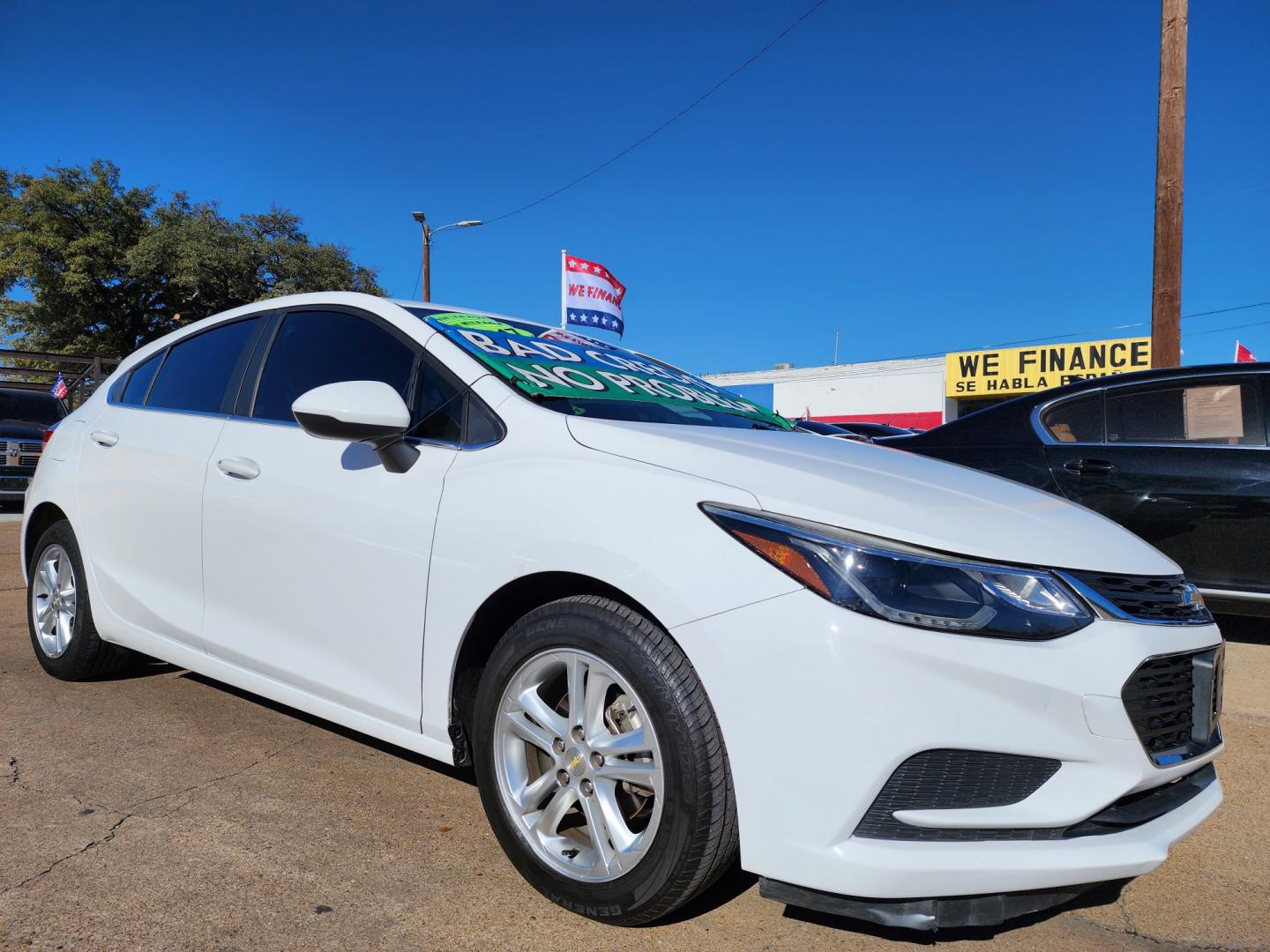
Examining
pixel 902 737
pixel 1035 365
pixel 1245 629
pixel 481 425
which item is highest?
pixel 1035 365

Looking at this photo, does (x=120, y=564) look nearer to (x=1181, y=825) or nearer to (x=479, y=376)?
(x=479, y=376)

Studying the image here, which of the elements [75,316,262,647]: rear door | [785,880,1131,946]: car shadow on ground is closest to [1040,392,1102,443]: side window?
[785,880,1131,946]: car shadow on ground

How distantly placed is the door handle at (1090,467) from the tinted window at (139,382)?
4.35m

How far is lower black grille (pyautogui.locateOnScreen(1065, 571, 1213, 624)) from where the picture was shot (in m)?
1.84

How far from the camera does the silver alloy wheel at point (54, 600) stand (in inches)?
144

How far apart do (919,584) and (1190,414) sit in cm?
363

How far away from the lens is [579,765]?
2020mm

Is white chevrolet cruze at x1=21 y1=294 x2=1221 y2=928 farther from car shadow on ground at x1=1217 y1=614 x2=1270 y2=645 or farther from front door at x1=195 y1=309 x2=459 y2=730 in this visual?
car shadow on ground at x1=1217 y1=614 x2=1270 y2=645

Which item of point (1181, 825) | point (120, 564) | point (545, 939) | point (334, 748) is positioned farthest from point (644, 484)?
point (120, 564)

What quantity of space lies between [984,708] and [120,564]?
10.1 ft

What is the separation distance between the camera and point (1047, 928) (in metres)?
2.05

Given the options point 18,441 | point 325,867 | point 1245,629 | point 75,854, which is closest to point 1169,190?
point 1245,629

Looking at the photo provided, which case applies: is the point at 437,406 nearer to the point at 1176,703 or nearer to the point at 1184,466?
the point at 1176,703

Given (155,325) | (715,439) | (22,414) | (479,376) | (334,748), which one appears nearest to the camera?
(715,439)
